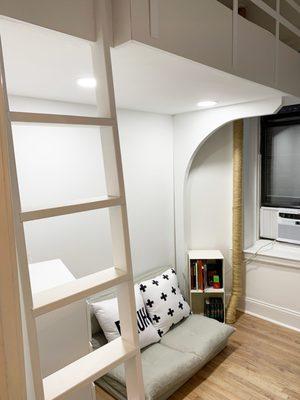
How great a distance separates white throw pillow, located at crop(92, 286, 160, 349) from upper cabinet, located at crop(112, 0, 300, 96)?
5.91 ft

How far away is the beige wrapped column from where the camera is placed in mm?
3027

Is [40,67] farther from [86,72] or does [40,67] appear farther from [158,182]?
[158,182]

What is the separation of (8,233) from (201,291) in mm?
2451

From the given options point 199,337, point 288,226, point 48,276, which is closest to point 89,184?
point 48,276

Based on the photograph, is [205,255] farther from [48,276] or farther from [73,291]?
[73,291]

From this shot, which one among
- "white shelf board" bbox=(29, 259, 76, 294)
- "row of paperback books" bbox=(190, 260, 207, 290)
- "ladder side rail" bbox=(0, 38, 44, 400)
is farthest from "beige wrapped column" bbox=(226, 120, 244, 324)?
"ladder side rail" bbox=(0, 38, 44, 400)

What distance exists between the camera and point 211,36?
1.44 m

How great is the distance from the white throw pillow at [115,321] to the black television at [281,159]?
1861 mm

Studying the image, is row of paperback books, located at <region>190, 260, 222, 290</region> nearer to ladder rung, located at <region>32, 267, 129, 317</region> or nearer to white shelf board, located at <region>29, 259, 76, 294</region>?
white shelf board, located at <region>29, 259, 76, 294</region>

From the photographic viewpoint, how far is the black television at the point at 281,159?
3.17m

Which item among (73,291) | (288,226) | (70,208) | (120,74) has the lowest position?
(288,226)

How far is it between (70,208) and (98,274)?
28cm

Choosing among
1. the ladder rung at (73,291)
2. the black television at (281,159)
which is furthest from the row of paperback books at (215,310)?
the ladder rung at (73,291)

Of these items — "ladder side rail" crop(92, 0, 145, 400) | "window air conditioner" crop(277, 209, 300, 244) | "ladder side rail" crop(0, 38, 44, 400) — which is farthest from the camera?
"window air conditioner" crop(277, 209, 300, 244)
